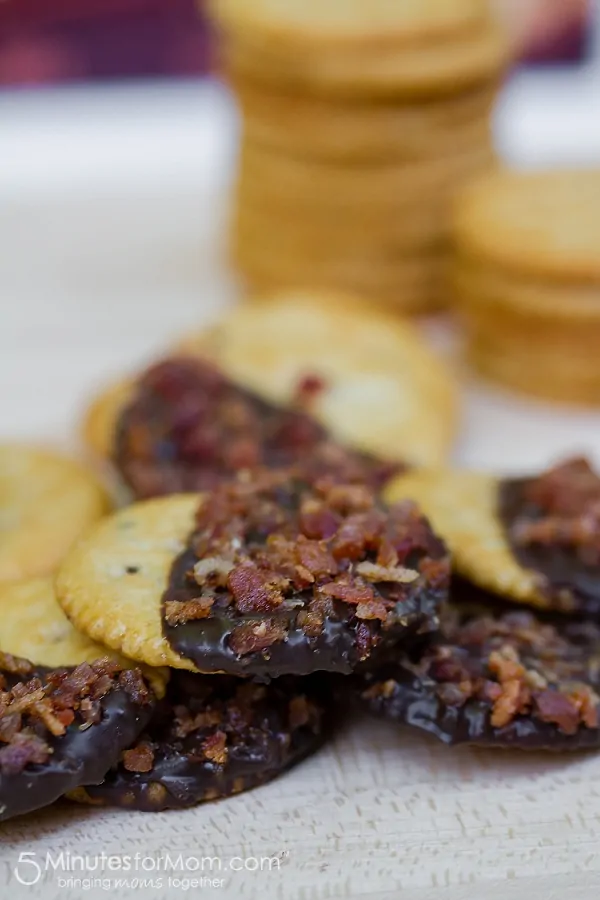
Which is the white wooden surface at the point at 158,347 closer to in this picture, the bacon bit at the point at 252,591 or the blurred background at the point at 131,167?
the blurred background at the point at 131,167

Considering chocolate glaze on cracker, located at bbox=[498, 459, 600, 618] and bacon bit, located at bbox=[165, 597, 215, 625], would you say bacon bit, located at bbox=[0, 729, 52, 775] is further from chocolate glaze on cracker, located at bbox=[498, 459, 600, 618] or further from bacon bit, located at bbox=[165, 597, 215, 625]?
chocolate glaze on cracker, located at bbox=[498, 459, 600, 618]

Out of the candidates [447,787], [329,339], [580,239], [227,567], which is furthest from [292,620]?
[580,239]

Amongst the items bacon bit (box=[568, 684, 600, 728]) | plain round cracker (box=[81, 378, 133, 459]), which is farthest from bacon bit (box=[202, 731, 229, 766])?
plain round cracker (box=[81, 378, 133, 459])

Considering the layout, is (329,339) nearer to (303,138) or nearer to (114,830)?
(303,138)

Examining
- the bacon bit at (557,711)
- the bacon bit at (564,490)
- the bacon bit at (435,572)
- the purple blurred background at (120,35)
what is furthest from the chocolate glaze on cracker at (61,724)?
the purple blurred background at (120,35)

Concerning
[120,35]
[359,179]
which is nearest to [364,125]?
[359,179]

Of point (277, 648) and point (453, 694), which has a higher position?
point (277, 648)

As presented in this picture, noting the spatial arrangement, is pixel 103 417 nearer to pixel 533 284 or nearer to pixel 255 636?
pixel 533 284
